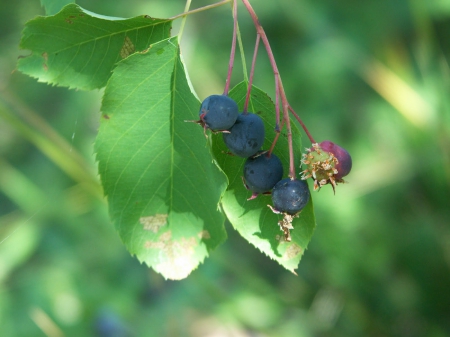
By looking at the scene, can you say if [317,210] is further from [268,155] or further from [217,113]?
[217,113]

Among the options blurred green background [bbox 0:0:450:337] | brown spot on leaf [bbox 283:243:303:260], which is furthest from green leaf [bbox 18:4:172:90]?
blurred green background [bbox 0:0:450:337]

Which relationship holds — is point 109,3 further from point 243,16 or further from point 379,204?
point 379,204

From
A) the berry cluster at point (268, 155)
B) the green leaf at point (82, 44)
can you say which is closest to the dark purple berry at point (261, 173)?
the berry cluster at point (268, 155)

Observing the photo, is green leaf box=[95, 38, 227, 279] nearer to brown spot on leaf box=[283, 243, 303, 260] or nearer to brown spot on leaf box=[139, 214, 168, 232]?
brown spot on leaf box=[139, 214, 168, 232]

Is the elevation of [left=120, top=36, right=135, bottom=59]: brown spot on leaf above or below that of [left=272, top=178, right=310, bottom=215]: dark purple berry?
above

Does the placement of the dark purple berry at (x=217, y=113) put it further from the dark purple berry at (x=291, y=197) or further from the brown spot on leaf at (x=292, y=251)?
the brown spot on leaf at (x=292, y=251)

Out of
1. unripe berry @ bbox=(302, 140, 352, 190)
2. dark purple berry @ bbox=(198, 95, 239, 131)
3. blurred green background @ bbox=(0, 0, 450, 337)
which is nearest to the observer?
dark purple berry @ bbox=(198, 95, 239, 131)

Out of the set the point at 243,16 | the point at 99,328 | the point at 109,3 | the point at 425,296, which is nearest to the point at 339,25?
the point at 243,16

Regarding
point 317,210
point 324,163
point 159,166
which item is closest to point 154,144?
point 159,166
